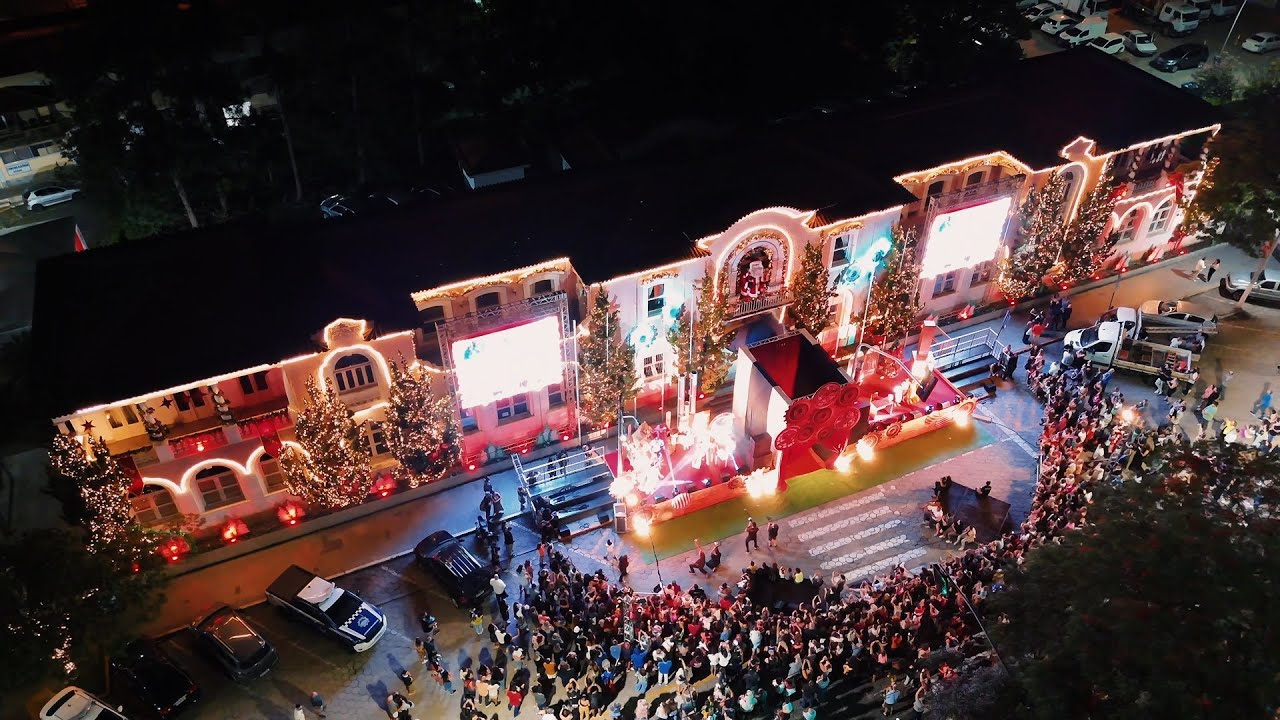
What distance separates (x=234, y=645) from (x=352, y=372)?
1078 centimetres

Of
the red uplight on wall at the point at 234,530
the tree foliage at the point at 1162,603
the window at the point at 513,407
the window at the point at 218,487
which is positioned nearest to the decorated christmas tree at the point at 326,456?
the window at the point at 218,487

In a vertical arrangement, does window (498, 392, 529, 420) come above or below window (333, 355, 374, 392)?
below

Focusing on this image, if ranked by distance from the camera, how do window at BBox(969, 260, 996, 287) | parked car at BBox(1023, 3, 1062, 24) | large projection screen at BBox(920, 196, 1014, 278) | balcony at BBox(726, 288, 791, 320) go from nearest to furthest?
1. balcony at BBox(726, 288, 791, 320)
2. large projection screen at BBox(920, 196, 1014, 278)
3. window at BBox(969, 260, 996, 287)
4. parked car at BBox(1023, 3, 1062, 24)

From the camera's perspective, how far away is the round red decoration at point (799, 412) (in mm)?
35244

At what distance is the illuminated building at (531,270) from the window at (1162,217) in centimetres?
164

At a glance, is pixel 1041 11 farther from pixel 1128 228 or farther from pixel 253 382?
pixel 253 382

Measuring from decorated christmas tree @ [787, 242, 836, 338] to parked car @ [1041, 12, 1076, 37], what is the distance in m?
44.6

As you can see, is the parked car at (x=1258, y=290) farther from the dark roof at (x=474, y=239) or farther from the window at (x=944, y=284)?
the window at (x=944, y=284)

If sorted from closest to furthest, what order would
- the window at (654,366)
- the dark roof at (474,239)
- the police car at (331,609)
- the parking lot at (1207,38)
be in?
the police car at (331,609) → the dark roof at (474,239) → the window at (654,366) → the parking lot at (1207,38)

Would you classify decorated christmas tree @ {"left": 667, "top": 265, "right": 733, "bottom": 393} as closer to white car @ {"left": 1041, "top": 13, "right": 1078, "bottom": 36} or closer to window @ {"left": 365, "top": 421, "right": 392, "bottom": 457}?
window @ {"left": 365, "top": 421, "right": 392, "bottom": 457}

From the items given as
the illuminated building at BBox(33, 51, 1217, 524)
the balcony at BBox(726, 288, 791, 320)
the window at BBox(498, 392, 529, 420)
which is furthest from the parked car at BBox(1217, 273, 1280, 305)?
the window at BBox(498, 392, 529, 420)

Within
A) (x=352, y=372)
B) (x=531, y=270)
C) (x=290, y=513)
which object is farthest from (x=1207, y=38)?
(x=290, y=513)

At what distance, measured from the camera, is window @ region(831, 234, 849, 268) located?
137 ft

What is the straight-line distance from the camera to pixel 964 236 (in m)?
43.9
